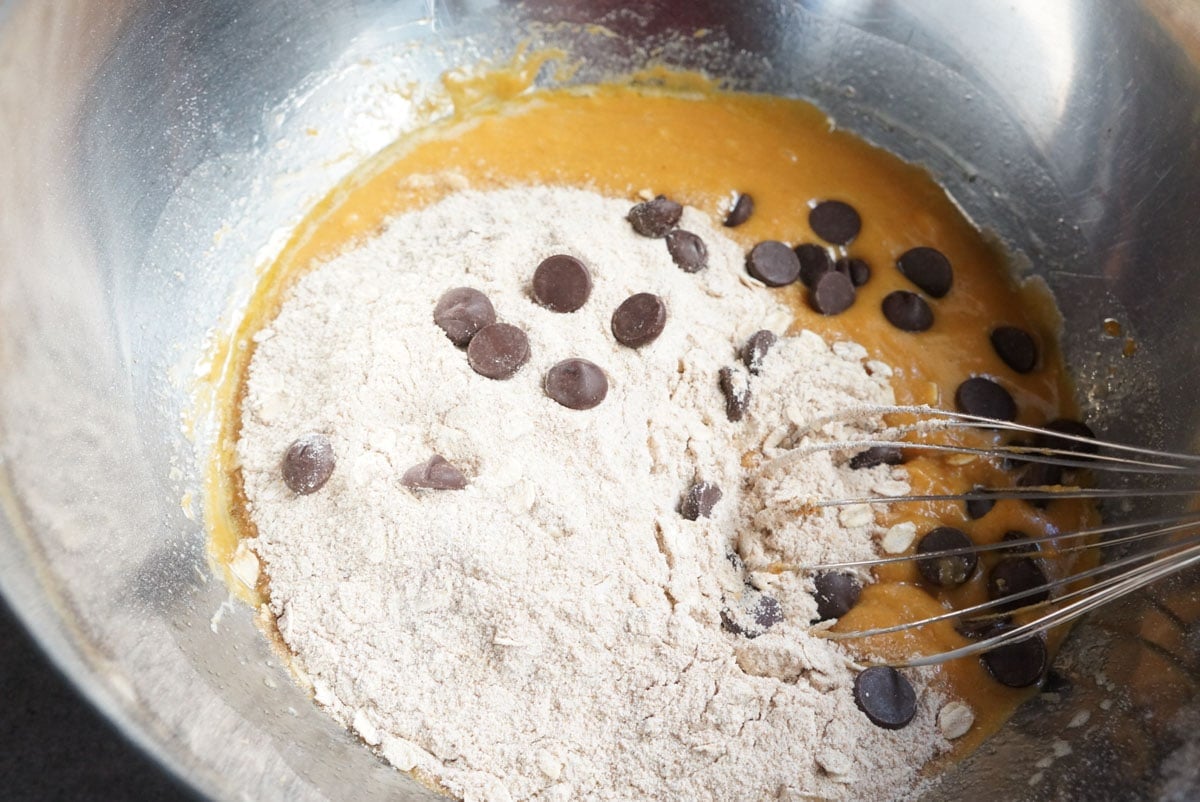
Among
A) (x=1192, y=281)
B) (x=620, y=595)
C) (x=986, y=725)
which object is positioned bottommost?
(x=620, y=595)

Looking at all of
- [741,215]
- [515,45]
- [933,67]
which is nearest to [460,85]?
[515,45]

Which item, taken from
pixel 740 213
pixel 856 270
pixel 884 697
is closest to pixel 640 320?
pixel 740 213

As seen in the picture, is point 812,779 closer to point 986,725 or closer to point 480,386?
point 986,725

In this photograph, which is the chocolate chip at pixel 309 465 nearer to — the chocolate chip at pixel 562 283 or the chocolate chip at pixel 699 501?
the chocolate chip at pixel 562 283

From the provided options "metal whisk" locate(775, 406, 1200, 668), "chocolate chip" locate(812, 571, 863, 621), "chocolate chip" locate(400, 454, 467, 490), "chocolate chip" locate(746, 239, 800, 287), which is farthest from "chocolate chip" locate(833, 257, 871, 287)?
"chocolate chip" locate(400, 454, 467, 490)

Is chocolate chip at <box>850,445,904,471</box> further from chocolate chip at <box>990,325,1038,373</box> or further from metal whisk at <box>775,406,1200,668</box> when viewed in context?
chocolate chip at <box>990,325,1038,373</box>

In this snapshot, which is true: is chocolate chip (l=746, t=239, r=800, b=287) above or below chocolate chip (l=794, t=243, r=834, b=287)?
below

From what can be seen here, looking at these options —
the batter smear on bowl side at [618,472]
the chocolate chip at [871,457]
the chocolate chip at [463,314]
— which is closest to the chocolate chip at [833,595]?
the batter smear on bowl side at [618,472]
